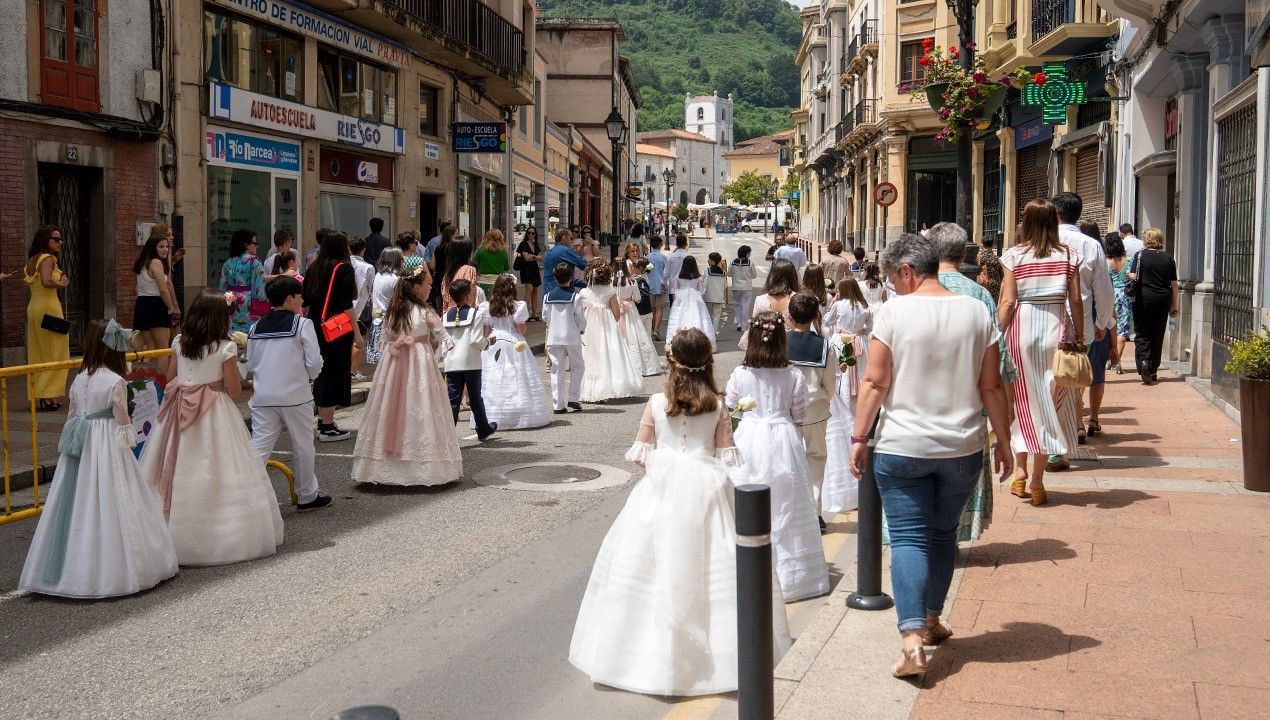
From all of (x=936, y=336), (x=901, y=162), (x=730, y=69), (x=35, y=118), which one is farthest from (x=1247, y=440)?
(x=730, y=69)

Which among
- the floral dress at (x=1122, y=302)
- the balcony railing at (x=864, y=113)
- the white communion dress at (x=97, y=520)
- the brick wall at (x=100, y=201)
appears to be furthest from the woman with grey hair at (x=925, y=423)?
the balcony railing at (x=864, y=113)

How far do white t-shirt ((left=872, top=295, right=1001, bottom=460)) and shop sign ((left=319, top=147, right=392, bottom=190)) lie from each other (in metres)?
17.4

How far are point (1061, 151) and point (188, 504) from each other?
20822 millimetres

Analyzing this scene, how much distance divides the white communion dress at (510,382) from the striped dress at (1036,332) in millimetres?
5188

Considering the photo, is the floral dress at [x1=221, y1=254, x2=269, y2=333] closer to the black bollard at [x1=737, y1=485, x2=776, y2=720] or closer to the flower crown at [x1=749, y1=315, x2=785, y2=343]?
the flower crown at [x1=749, y1=315, x2=785, y2=343]

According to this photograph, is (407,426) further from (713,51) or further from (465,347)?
(713,51)

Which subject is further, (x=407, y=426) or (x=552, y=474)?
(x=552, y=474)

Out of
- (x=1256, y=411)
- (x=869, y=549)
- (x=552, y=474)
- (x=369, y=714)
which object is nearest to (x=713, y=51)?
(x=552, y=474)

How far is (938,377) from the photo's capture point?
479 cm

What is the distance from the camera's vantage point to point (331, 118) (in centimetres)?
2075

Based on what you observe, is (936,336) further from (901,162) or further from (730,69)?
(730,69)

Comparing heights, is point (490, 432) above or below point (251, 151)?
below

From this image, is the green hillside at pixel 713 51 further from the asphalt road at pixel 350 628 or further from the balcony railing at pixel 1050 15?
the asphalt road at pixel 350 628

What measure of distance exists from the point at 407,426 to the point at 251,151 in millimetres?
10870
